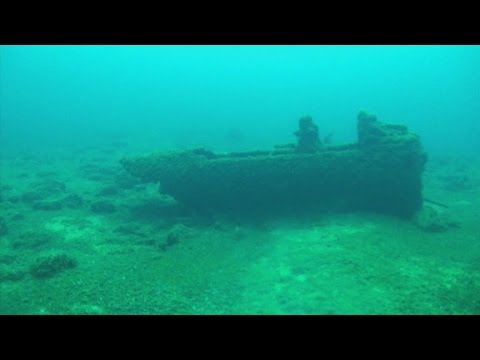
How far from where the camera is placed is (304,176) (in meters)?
18.1

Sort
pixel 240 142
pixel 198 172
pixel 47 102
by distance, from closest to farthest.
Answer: pixel 198 172 → pixel 240 142 → pixel 47 102

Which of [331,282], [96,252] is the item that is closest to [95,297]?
[96,252]

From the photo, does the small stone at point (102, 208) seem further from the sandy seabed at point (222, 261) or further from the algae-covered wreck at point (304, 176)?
the algae-covered wreck at point (304, 176)

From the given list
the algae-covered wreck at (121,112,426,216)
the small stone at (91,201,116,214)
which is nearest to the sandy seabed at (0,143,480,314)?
the small stone at (91,201,116,214)

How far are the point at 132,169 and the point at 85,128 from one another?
176ft

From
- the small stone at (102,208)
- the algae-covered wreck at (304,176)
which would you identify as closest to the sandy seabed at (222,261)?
the small stone at (102,208)

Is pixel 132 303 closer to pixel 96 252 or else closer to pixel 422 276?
pixel 96 252

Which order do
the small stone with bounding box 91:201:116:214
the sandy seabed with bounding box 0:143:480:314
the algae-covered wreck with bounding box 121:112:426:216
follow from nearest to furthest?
1. the sandy seabed with bounding box 0:143:480:314
2. the algae-covered wreck with bounding box 121:112:426:216
3. the small stone with bounding box 91:201:116:214

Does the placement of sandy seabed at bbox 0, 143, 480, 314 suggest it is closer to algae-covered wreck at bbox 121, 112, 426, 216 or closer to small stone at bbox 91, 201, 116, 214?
small stone at bbox 91, 201, 116, 214

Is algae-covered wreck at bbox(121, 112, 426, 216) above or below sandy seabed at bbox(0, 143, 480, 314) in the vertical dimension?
above

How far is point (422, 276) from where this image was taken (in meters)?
12.8

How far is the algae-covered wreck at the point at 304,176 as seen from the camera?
1806cm

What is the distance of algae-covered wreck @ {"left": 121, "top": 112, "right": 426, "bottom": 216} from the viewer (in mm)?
18062
